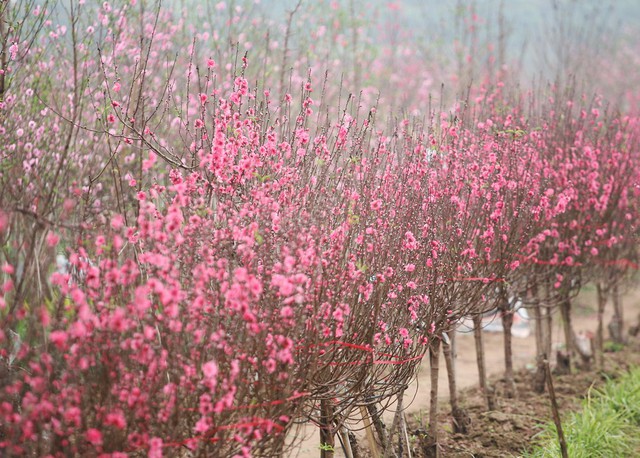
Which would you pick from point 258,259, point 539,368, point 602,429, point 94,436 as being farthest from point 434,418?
point 94,436

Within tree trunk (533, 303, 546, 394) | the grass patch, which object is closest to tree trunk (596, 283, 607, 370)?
tree trunk (533, 303, 546, 394)

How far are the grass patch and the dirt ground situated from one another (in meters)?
0.24

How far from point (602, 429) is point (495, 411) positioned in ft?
3.54

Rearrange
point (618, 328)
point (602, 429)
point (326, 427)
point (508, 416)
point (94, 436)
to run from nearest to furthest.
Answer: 1. point (94, 436)
2. point (326, 427)
3. point (602, 429)
4. point (508, 416)
5. point (618, 328)

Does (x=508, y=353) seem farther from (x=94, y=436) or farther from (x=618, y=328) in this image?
(x=94, y=436)

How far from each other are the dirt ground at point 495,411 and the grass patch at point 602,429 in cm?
24

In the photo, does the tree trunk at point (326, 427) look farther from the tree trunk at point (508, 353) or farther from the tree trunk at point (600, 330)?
the tree trunk at point (600, 330)

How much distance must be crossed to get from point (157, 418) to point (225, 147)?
173cm

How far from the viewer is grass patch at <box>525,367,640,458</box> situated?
6152mm

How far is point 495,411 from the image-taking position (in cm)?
711

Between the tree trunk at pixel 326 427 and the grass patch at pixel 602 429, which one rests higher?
the tree trunk at pixel 326 427

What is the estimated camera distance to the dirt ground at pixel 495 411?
20.4ft

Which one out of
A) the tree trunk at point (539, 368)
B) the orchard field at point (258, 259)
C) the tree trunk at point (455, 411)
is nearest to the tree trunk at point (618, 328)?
the orchard field at point (258, 259)

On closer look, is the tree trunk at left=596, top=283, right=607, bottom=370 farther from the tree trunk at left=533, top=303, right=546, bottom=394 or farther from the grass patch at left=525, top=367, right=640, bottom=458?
the grass patch at left=525, top=367, right=640, bottom=458
